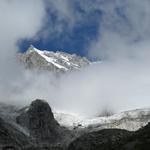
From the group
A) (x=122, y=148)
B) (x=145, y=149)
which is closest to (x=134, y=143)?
(x=122, y=148)

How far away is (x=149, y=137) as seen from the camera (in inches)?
7864

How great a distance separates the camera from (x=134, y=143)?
196 m

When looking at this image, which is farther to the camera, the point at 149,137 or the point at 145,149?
the point at 149,137

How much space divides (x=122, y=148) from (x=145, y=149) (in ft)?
68.5

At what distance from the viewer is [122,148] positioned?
19650cm

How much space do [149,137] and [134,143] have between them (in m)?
7.31

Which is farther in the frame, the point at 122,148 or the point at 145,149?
the point at 122,148

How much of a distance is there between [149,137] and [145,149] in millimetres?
23674

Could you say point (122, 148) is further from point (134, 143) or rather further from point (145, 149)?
point (145, 149)

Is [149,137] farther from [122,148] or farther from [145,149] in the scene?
[145,149]

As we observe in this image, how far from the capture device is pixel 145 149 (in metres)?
176

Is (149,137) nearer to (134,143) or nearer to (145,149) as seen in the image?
(134,143)

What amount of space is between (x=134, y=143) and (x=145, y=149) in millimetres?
19059
